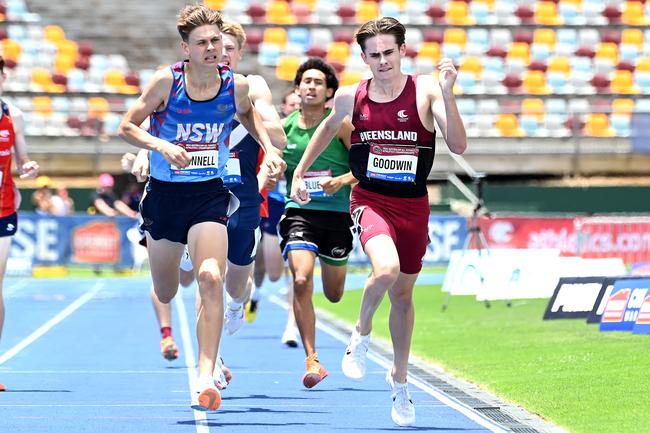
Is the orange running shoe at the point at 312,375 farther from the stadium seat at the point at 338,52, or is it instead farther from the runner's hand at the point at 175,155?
the stadium seat at the point at 338,52

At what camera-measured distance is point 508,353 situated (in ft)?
41.7

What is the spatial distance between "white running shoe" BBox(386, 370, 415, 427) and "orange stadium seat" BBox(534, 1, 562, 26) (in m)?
30.9

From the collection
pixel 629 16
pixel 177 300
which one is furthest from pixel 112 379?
pixel 629 16

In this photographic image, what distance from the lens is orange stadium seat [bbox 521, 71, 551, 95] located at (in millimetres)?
36125

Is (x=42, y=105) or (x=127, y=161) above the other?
(x=127, y=161)

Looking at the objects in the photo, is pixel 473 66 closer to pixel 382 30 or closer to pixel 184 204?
pixel 382 30

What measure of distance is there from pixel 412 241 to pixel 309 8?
3040 centimetres

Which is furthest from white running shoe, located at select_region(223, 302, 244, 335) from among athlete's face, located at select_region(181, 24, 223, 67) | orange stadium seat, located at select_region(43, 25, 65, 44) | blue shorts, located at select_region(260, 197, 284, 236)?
orange stadium seat, located at select_region(43, 25, 65, 44)

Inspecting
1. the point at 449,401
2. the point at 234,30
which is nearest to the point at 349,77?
the point at 234,30

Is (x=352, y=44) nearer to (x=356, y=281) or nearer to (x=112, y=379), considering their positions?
(x=356, y=281)

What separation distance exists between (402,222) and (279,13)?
1190 inches

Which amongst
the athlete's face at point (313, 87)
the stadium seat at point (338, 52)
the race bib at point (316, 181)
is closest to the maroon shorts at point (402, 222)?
the race bib at point (316, 181)

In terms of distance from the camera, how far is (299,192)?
905 cm

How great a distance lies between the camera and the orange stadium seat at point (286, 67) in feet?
118
